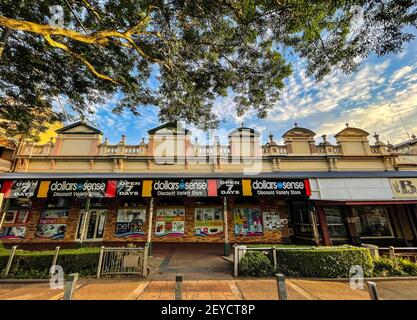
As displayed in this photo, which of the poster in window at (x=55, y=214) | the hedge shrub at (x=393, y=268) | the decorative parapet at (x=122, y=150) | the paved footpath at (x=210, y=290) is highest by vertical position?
the decorative parapet at (x=122, y=150)

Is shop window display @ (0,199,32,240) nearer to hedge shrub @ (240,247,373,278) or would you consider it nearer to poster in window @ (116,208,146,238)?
poster in window @ (116,208,146,238)

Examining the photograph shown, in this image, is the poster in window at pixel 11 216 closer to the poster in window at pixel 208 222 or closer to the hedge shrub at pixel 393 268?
the poster in window at pixel 208 222

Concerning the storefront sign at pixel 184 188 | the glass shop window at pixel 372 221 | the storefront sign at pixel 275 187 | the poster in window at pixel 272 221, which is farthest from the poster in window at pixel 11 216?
the glass shop window at pixel 372 221

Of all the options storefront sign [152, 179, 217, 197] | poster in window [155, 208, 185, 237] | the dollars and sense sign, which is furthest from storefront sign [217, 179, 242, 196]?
poster in window [155, 208, 185, 237]

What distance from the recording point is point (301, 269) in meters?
6.89

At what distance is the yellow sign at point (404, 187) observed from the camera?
1063cm

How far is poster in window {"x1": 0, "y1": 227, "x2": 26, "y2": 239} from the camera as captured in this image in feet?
40.2

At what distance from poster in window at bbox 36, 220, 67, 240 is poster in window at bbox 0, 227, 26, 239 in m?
0.88

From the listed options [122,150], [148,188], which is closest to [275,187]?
[148,188]

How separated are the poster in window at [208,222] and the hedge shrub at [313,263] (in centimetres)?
605

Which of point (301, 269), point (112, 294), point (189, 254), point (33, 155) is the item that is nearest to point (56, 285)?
point (112, 294)

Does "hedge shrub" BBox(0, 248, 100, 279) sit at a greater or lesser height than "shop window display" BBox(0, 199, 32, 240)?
lesser

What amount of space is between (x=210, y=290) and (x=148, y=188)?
6.05 metres

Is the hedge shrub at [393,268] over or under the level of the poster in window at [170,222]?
under
